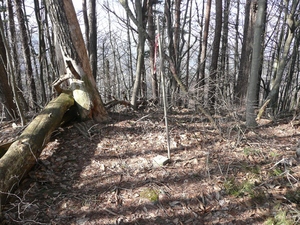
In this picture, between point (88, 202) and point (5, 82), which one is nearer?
point (88, 202)

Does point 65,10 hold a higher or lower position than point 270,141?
higher

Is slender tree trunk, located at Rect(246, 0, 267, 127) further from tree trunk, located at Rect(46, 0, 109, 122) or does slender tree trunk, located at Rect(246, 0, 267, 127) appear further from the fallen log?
the fallen log

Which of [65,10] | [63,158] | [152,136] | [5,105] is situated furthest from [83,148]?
[5,105]

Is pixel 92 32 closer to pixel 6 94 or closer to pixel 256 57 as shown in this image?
pixel 6 94

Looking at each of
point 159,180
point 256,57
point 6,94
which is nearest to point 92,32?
point 6,94

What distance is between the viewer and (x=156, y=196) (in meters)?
2.90

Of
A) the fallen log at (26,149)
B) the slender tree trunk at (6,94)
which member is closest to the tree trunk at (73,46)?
the fallen log at (26,149)

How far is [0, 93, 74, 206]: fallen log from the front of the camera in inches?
108

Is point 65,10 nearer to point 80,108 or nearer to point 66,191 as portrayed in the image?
point 80,108

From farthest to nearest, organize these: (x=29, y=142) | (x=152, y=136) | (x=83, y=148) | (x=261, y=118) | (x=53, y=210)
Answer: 1. (x=261, y=118)
2. (x=152, y=136)
3. (x=83, y=148)
4. (x=29, y=142)
5. (x=53, y=210)

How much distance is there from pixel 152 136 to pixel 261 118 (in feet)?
10.2

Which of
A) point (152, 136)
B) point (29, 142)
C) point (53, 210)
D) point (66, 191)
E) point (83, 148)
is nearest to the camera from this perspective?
point (53, 210)

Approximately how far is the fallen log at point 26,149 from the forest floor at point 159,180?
0.21 meters

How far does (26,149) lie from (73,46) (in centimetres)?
232
